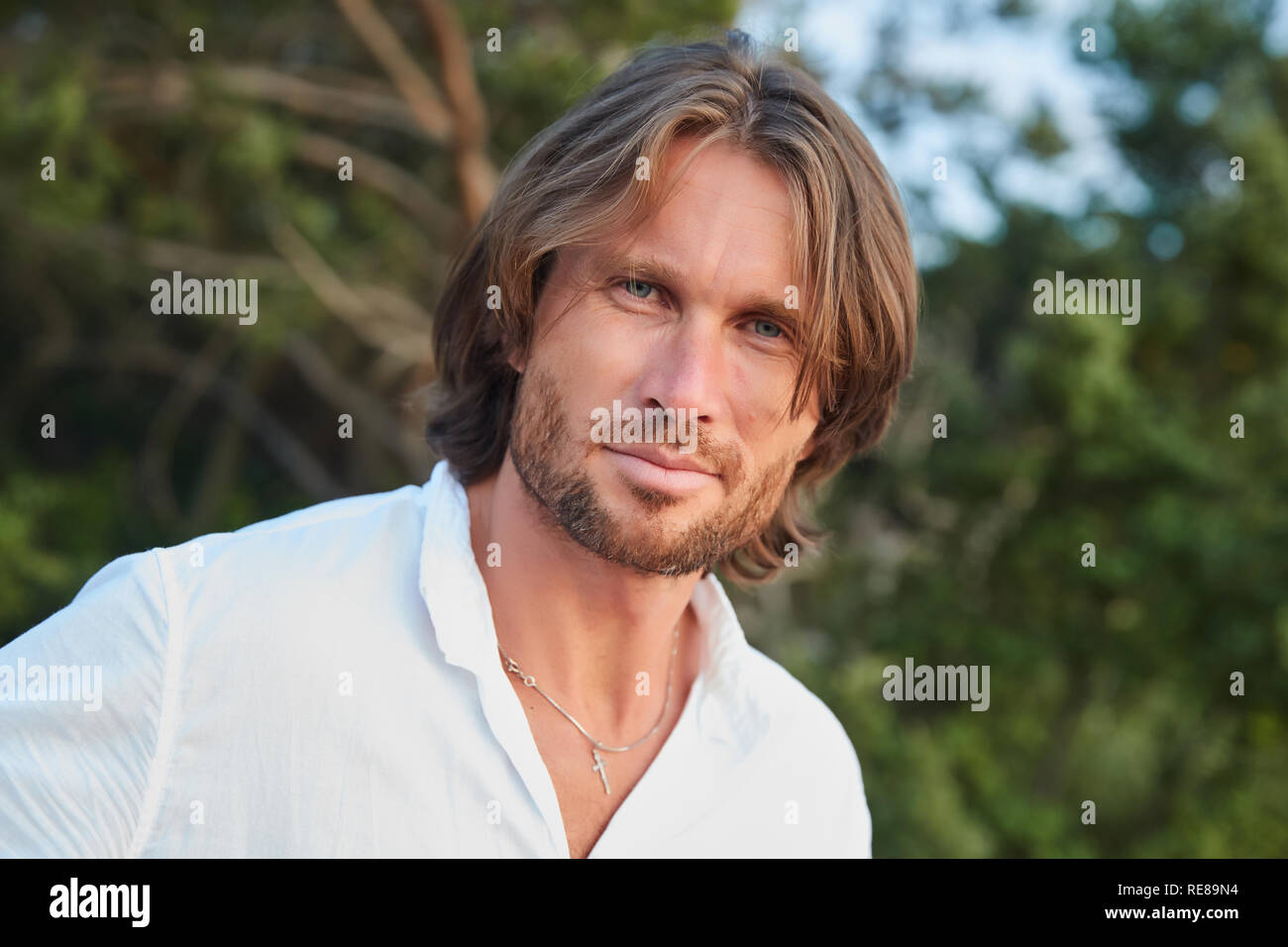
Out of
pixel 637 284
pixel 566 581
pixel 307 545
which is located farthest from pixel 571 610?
pixel 637 284

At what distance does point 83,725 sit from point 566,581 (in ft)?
2.83

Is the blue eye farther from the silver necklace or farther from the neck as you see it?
the silver necklace

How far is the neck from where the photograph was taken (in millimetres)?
2166

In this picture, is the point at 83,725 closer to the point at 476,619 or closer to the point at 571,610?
the point at 476,619

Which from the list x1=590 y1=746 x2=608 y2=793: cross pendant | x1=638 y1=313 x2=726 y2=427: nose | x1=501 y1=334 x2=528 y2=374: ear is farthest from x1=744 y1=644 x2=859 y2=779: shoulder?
x1=501 y1=334 x2=528 y2=374: ear

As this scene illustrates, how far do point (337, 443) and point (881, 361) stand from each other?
13.0 metres

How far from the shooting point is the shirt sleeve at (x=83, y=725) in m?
1.68

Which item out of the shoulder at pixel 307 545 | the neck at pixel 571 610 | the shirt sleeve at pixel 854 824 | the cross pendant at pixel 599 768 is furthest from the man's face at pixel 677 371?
the shirt sleeve at pixel 854 824

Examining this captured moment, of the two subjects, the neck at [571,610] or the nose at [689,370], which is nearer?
the nose at [689,370]

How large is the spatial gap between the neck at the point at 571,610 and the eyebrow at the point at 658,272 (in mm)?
468

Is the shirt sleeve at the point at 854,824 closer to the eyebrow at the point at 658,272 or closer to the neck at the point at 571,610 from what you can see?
the neck at the point at 571,610

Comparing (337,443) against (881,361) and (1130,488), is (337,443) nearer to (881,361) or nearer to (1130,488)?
(1130,488)

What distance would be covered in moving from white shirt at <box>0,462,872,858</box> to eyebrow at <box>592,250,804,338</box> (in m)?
0.57
